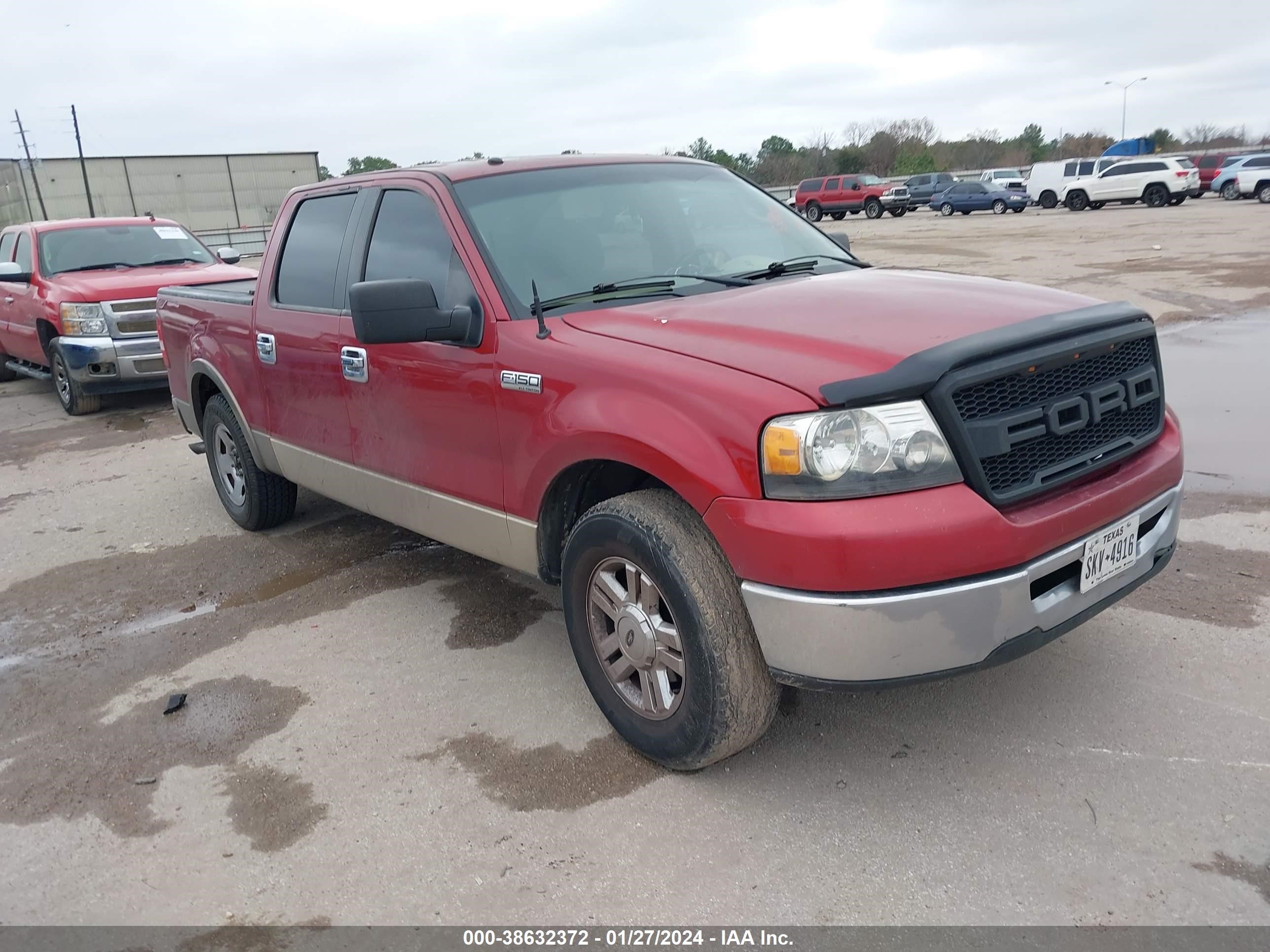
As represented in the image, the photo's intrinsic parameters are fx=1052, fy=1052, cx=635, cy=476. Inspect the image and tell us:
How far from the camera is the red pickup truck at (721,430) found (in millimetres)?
2721

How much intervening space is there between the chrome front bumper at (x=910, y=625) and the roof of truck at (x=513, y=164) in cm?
219

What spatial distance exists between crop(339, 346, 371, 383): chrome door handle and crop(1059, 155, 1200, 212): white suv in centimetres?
3557

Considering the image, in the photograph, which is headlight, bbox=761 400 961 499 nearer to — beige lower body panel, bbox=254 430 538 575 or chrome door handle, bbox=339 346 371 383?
beige lower body panel, bbox=254 430 538 575

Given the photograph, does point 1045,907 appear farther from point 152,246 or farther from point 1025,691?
point 152,246

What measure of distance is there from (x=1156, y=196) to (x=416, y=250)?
36.0 m

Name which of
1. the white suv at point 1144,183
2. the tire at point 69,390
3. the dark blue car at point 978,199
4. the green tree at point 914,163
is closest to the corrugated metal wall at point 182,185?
the dark blue car at point 978,199

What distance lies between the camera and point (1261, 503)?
5312mm

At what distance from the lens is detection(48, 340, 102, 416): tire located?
9859mm

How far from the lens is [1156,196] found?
34312 mm

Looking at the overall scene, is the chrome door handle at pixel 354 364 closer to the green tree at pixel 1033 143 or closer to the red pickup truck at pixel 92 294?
the red pickup truck at pixel 92 294

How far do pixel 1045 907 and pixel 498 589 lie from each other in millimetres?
2893

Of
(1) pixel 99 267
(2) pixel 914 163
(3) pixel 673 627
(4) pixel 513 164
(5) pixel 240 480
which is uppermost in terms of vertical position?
(2) pixel 914 163

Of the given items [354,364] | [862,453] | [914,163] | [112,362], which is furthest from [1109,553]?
[914,163]

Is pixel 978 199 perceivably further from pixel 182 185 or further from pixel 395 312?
pixel 182 185
